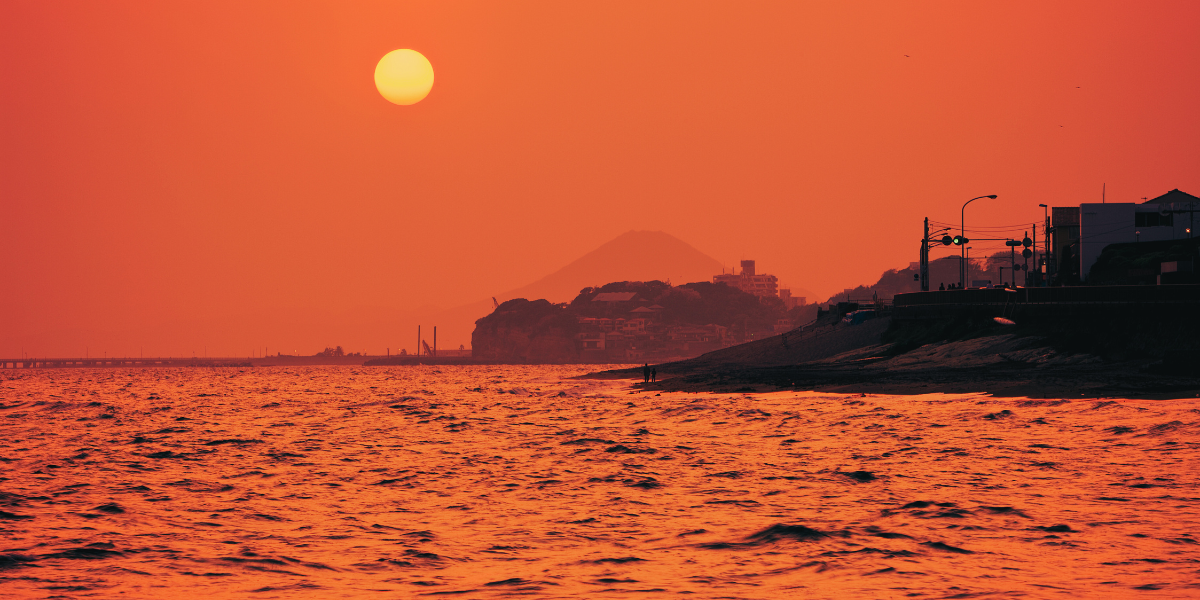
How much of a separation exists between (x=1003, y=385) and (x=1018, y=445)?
21180mm

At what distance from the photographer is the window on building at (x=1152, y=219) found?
108 metres

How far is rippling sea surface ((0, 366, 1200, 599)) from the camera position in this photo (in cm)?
1241

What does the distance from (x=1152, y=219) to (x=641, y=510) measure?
110524 millimetres

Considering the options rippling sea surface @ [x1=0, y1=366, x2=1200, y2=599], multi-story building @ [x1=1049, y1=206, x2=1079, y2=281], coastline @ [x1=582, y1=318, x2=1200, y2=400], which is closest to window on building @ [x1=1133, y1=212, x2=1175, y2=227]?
multi-story building @ [x1=1049, y1=206, x2=1079, y2=281]

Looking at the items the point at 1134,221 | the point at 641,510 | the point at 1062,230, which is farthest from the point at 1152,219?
the point at 641,510

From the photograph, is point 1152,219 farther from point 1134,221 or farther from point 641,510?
point 641,510

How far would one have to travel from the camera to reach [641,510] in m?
18.4

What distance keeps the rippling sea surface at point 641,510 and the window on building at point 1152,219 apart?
3354 inches

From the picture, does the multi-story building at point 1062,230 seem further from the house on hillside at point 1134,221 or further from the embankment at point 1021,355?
the embankment at point 1021,355

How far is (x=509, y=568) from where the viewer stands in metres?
13.3

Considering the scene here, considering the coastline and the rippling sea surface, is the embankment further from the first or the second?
the rippling sea surface

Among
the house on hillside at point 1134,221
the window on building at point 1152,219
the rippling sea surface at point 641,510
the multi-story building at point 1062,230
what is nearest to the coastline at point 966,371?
the rippling sea surface at point 641,510

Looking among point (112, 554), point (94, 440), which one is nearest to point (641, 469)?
point (112, 554)

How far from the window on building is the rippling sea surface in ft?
280
